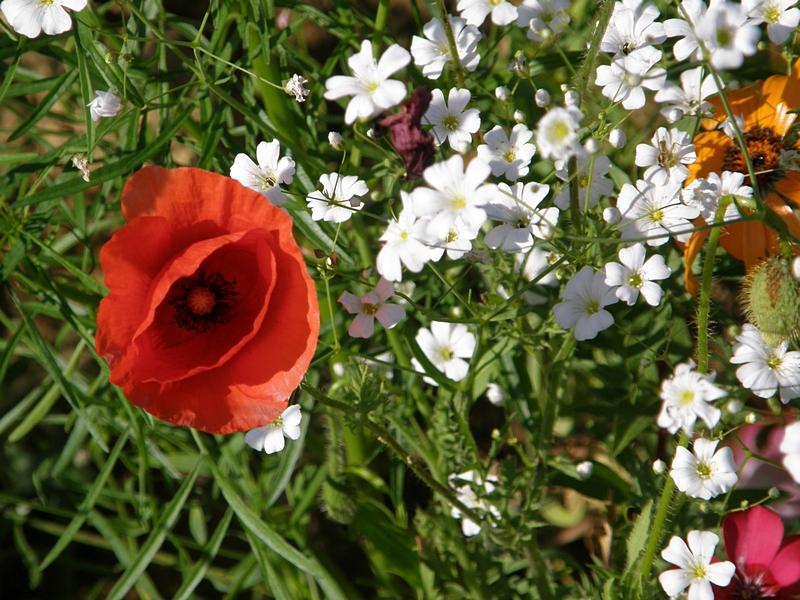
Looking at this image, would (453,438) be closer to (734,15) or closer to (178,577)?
(734,15)

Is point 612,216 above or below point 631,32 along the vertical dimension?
below

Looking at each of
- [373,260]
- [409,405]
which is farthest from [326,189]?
[409,405]

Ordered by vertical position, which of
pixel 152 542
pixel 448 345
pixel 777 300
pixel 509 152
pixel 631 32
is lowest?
pixel 152 542

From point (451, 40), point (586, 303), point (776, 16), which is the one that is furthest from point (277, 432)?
point (776, 16)

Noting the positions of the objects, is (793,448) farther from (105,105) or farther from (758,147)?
(105,105)

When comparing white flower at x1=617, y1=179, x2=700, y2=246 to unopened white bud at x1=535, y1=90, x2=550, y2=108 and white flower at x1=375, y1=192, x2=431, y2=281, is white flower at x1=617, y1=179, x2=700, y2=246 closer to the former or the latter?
unopened white bud at x1=535, y1=90, x2=550, y2=108

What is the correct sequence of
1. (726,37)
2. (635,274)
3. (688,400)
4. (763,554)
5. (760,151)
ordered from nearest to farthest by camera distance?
(726,37)
(688,400)
(635,274)
(763,554)
(760,151)

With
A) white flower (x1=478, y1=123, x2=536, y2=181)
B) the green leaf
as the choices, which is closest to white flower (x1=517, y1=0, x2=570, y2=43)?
white flower (x1=478, y1=123, x2=536, y2=181)
